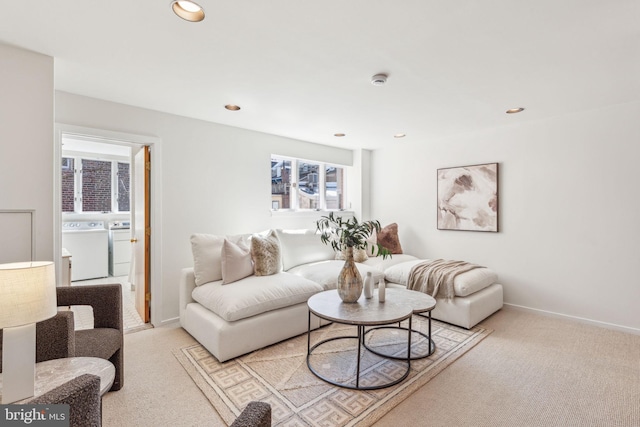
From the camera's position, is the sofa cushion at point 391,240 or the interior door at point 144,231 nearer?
the interior door at point 144,231

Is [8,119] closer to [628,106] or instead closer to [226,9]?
[226,9]

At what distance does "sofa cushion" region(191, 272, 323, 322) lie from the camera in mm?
2580

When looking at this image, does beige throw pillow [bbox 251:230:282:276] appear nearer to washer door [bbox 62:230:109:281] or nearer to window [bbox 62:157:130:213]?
washer door [bbox 62:230:109:281]

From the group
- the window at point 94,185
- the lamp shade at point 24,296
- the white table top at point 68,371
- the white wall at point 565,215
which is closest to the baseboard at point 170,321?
the white table top at point 68,371

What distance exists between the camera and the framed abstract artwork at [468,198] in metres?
3.98

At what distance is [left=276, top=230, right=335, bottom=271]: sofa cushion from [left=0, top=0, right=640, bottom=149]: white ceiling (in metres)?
1.54

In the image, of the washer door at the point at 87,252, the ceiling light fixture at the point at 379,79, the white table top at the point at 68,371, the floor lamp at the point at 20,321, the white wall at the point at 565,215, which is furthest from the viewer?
the washer door at the point at 87,252

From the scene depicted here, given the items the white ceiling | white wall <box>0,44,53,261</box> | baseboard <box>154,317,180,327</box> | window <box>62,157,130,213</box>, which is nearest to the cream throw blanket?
the white ceiling

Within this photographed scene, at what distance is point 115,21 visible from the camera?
1.74m

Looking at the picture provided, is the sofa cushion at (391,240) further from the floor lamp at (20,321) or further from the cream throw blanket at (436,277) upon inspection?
the floor lamp at (20,321)

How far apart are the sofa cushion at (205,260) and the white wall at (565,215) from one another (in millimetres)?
3181

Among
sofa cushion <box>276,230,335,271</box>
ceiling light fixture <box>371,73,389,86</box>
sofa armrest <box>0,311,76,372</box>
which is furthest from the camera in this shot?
sofa cushion <box>276,230,335,271</box>

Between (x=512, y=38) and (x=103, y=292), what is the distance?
10.5ft

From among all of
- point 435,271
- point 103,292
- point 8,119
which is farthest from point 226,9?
point 435,271
